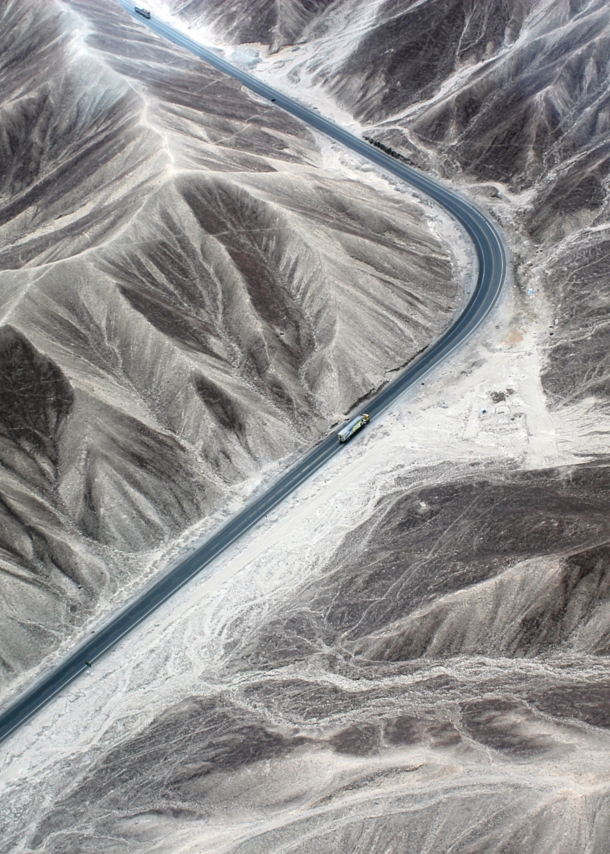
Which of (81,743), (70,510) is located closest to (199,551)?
(70,510)

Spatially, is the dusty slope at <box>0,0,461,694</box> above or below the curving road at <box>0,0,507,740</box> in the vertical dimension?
above

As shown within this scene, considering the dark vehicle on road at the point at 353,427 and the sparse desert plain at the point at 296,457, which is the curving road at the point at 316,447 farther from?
the sparse desert plain at the point at 296,457

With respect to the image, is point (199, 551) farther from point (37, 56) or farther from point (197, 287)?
point (37, 56)

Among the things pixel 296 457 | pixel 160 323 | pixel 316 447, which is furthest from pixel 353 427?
pixel 160 323

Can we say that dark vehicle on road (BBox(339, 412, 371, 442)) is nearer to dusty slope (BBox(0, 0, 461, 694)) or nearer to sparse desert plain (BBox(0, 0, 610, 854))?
sparse desert plain (BBox(0, 0, 610, 854))

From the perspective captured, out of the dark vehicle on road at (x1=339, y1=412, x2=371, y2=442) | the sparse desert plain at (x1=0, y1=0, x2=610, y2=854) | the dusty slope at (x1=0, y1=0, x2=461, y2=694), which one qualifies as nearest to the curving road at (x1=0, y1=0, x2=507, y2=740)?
the dark vehicle on road at (x1=339, y1=412, x2=371, y2=442)

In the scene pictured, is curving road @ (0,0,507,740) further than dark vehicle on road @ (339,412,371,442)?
No
